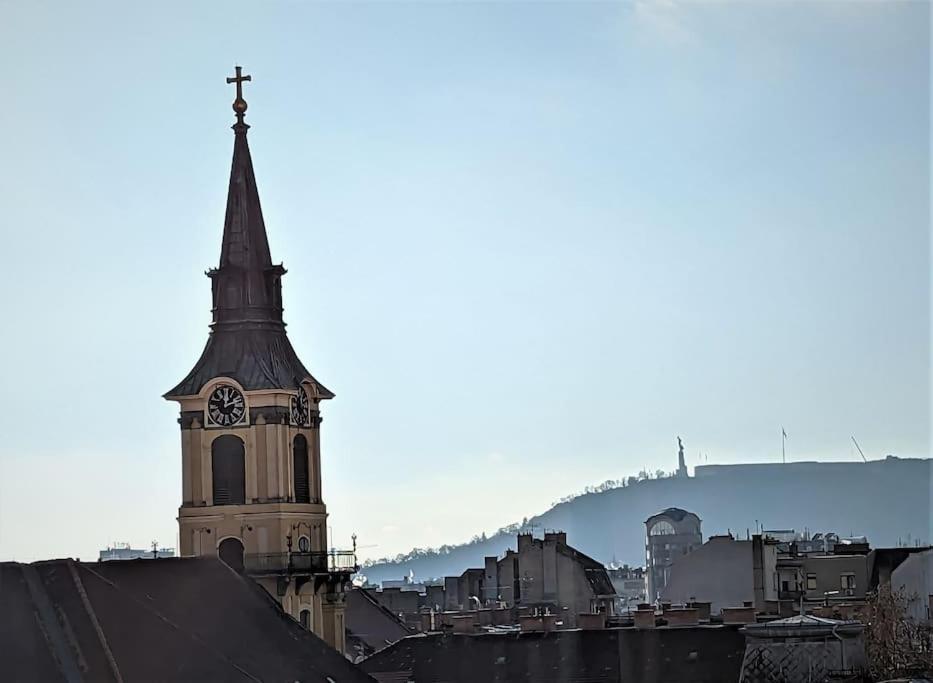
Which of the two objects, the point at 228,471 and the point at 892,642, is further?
the point at 228,471

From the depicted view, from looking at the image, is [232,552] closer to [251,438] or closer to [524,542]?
[251,438]

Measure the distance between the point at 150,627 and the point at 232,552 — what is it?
18.5 m

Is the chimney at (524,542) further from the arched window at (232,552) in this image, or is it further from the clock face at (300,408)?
the arched window at (232,552)

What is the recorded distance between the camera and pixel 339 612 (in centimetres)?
7894

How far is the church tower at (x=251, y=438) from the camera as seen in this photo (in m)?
75.6

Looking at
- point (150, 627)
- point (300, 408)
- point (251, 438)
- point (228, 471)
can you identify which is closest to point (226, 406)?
point (251, 438)

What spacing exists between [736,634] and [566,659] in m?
6.63

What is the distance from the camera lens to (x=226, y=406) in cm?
7625

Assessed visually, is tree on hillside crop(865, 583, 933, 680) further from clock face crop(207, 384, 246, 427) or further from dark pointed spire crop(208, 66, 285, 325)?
dark pointed spire crop(208, 66, 285, 325)

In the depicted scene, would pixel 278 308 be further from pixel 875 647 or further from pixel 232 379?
pixel 875 647

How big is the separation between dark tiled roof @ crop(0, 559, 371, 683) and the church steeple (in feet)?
33.7

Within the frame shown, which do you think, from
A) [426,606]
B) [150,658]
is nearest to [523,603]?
[426,606]

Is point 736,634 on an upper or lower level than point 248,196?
lower

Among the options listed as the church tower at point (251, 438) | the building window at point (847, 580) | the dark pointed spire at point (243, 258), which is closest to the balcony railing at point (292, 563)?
the church tower at point (251, 438)
